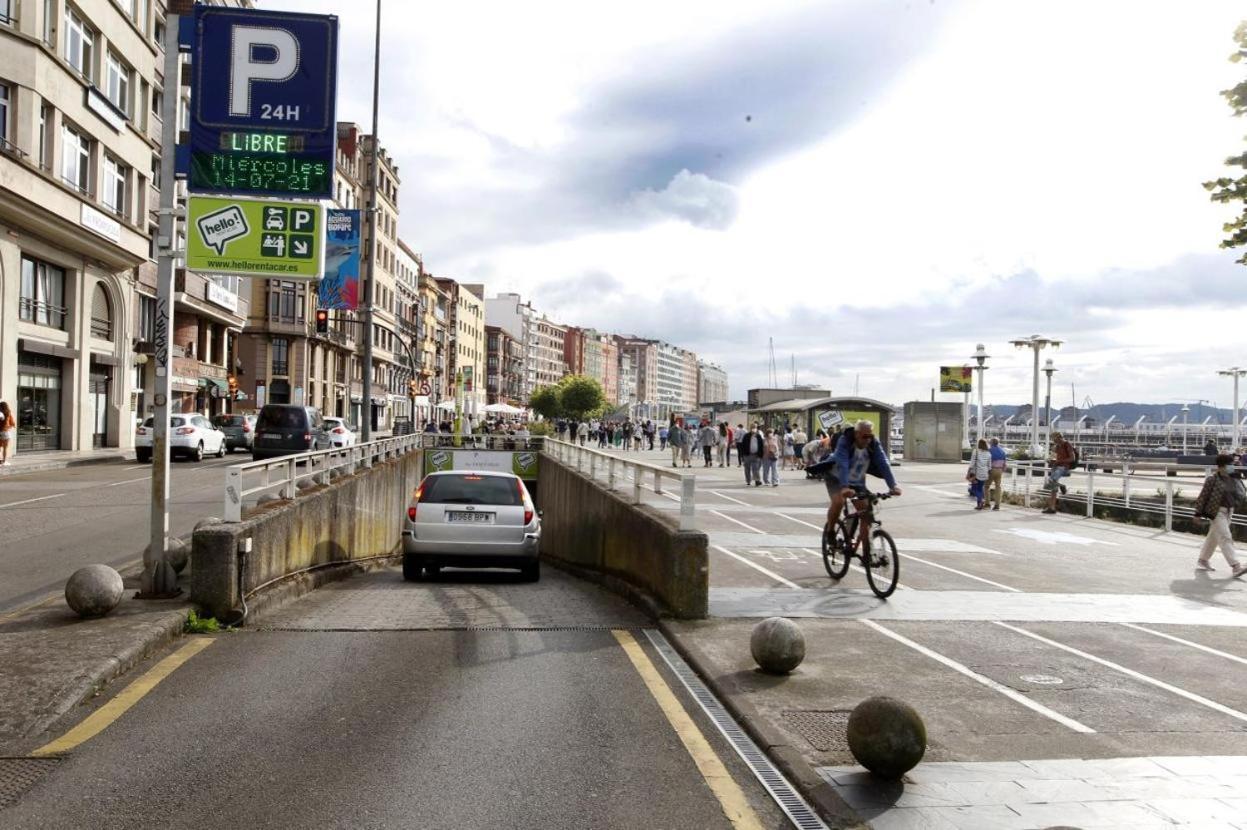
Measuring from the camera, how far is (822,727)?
5523 mm

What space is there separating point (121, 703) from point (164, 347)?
3.96 m

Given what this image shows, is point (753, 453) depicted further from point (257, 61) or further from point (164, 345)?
point (164, 345)

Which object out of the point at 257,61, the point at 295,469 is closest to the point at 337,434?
the point at 295,469

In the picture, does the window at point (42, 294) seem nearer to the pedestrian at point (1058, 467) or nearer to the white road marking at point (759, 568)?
the white road marking at point (759, 568)

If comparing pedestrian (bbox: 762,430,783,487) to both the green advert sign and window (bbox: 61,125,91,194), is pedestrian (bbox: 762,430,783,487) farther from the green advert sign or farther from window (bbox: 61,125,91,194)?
window (bbox: 61,125,91,194)

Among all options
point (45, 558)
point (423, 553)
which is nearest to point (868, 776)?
point (423, 553)

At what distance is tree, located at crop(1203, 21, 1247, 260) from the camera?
8.20 meters

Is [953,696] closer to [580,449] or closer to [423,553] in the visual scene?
[423,553]

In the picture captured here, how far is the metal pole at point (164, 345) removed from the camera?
333 inches

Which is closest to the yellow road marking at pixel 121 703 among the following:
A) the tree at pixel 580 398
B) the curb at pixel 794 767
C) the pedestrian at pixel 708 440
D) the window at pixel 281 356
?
the curb at pixel 794 767

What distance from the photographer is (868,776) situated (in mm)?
4727

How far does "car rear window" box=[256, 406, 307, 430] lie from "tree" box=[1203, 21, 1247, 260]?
26.6 meters

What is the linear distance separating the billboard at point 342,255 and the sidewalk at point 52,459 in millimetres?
8958

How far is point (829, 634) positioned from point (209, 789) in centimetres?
498
